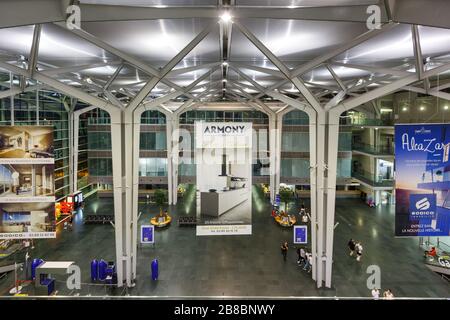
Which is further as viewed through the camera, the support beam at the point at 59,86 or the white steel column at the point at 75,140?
the white steel column at the point at 75,140

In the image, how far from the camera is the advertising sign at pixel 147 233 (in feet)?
52.1

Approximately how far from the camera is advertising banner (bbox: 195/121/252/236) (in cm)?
874

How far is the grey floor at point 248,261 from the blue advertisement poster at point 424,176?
4464 mm

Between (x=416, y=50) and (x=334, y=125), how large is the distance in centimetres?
392

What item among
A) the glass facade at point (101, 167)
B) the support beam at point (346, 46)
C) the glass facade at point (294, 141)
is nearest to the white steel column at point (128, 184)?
the support beam at point (346, 46)

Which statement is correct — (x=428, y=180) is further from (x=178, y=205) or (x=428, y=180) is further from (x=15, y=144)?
(x=178, y=205)

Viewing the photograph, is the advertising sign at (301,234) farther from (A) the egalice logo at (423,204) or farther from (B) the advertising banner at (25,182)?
(B) the advertising banner at (25,182)

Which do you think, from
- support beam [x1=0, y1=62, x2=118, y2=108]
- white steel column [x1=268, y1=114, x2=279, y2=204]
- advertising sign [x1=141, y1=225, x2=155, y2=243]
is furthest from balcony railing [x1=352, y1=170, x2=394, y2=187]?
support beam [x1=0, y1=62, x2=118, y2=108]

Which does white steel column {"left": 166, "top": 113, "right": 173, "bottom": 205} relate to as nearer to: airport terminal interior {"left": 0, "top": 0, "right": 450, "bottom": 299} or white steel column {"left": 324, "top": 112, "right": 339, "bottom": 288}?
airport terminal interior {"left": 0, "top": 0, "right": 450, "bottom": 299}

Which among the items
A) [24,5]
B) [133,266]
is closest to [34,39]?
[24,5]

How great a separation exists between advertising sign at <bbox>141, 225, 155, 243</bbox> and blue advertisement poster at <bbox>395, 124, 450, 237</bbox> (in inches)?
460

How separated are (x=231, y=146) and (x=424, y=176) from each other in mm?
4733

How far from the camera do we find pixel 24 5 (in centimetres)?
482

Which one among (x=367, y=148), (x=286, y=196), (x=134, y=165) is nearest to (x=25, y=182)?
(x=134, y=165)
